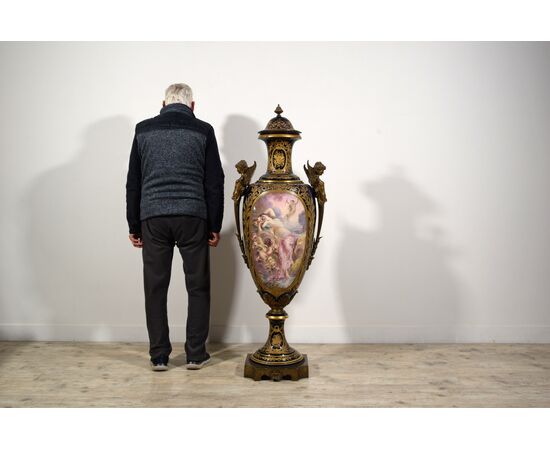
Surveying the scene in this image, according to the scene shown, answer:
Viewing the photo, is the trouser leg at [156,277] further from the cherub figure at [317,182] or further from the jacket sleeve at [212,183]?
the cherub figure at [317,182]

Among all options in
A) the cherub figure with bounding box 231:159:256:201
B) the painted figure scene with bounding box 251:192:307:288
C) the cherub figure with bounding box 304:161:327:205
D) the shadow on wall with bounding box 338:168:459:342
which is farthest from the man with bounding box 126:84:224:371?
the shadow on wall with bounding box 338:168:459:342

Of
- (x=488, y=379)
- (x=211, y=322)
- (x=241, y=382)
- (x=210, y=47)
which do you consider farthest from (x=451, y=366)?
(x=210, y=47)

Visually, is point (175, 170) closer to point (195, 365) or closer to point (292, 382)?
point (195, 365)

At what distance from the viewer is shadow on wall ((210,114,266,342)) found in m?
4.06

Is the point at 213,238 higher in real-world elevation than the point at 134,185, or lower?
lower

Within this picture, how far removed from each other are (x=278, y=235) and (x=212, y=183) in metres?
0.47

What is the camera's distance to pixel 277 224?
10.6ft

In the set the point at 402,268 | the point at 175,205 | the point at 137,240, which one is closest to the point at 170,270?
the point at 137,240

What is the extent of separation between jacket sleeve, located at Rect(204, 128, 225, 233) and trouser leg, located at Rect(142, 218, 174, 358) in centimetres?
24

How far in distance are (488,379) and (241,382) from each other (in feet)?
3.98

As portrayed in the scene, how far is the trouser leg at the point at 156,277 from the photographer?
11.3 feet

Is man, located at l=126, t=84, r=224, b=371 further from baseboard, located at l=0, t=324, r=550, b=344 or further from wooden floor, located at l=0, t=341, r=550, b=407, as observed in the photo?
baseboard, located at l=0, t=324, r=550, b=344

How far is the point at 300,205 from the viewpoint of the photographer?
3.26 m

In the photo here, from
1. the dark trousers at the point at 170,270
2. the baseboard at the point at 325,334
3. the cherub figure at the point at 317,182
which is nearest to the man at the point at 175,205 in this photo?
the dark trousers at the point at 170,270
